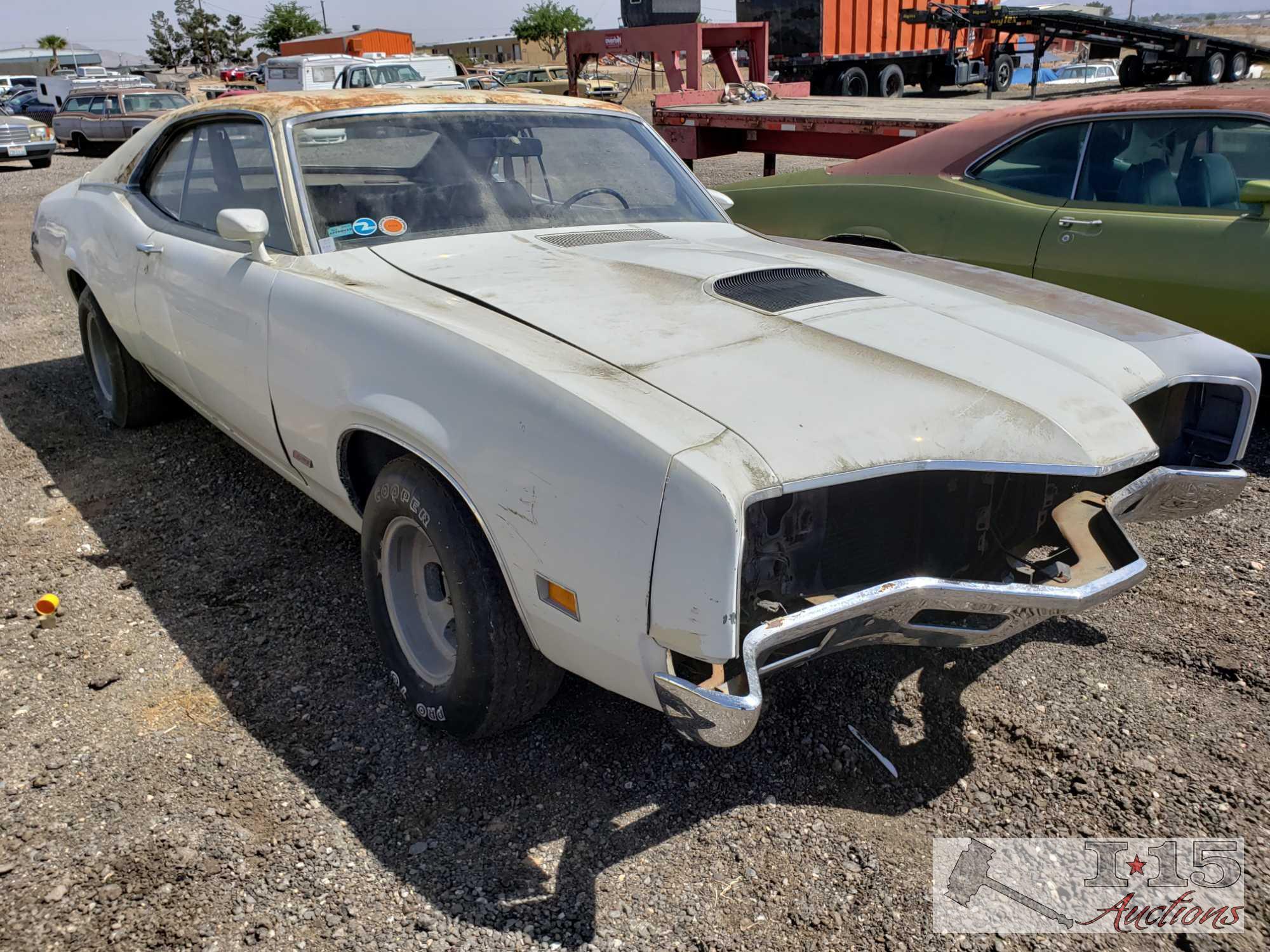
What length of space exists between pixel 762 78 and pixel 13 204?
10.4 m

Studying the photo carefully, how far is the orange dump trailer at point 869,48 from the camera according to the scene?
A: 21953mm

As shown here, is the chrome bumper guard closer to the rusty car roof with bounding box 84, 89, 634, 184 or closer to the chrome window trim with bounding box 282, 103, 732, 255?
the chrome window trim with bounding box 282, 103, 732, 255

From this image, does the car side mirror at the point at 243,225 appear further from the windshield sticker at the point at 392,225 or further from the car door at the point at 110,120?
the car door at the point at 110,120

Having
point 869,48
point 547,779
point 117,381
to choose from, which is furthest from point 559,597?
point 869,48

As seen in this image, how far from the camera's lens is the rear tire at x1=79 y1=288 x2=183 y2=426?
14.8 ft

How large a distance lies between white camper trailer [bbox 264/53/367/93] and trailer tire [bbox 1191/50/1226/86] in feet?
59.3

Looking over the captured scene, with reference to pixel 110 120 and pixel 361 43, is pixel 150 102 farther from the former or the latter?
pixel 361 43

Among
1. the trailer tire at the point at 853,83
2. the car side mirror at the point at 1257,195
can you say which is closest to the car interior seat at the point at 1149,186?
the car side mirror at the point at 1257,195

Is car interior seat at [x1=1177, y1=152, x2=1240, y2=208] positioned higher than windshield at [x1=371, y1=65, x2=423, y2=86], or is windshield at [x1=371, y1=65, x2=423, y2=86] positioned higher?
windshield at [x1=371, y1=65, x2=423, y2=86]

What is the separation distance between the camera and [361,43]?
29.3m

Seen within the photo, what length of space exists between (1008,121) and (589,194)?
8.79ft

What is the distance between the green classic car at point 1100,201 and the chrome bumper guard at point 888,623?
7.59 ft

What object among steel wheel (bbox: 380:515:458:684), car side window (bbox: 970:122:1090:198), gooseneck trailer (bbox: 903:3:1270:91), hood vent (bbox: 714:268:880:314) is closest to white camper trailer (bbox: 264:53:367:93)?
gooseneck trailer (bbox: 903:3:1270:91)

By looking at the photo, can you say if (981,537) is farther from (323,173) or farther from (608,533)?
(323,173)
